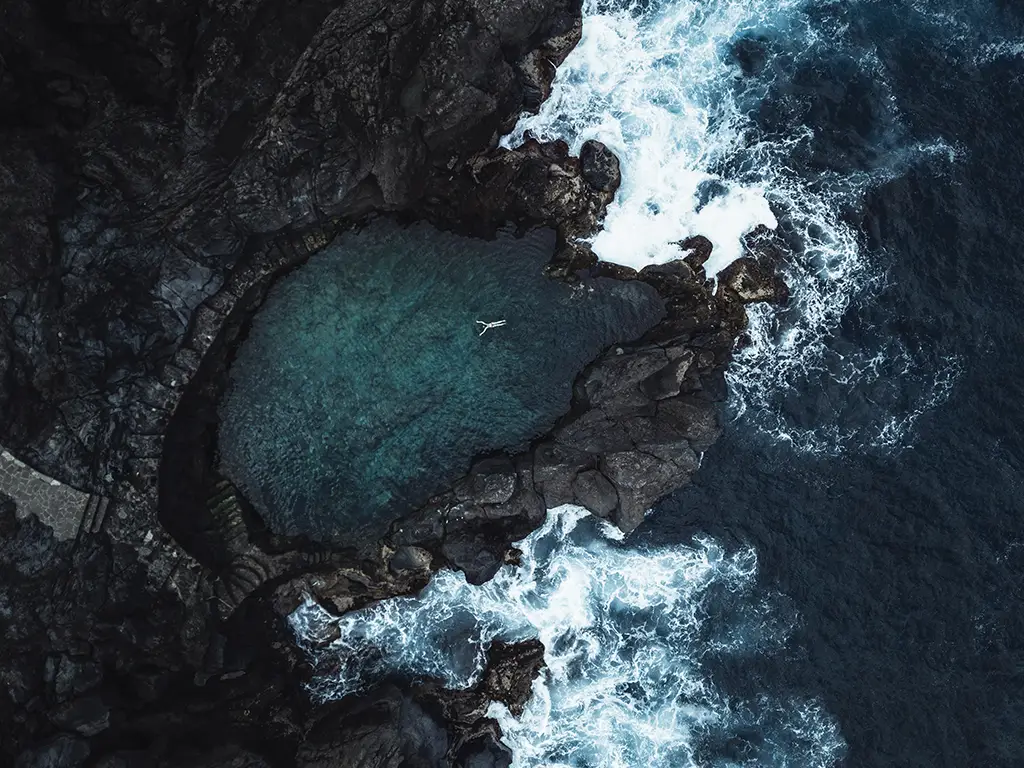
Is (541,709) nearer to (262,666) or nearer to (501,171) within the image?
(262,666)

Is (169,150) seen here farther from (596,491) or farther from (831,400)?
(831,400)

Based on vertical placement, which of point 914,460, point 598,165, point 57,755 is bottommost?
point 57,755

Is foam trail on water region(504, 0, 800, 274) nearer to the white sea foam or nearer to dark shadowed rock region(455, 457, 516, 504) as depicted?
the white sea foam

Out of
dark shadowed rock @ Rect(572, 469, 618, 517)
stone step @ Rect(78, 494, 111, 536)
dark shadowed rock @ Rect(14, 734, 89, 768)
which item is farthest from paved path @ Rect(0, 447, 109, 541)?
dark shadowed rock @ Rect(572, 469, 618, 517)

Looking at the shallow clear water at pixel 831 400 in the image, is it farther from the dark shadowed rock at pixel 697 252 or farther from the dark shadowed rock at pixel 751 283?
the dark shadowed rock at pixel 751 283

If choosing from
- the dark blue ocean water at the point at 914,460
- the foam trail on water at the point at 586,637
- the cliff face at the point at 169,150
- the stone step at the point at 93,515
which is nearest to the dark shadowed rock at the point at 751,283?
the dark blue ocean water at the point at 914,460

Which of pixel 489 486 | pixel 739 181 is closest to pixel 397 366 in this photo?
pixel 489 486
